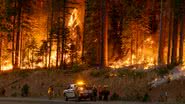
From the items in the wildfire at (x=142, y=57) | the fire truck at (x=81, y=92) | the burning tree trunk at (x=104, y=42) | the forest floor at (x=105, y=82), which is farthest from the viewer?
the wildfire at (x=142, y=57)

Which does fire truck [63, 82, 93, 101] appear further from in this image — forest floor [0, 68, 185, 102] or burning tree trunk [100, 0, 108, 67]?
burning tree trunk [100, 0, 108, 67]

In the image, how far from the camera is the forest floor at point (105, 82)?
152ft

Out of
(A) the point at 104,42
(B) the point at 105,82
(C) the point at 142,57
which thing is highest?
(A) the point at 104,42

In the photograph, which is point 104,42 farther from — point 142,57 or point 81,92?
point 81,92

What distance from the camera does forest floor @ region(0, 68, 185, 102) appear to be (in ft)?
152

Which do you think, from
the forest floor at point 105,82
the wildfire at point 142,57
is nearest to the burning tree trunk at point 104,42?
the forest floor at point 105,82

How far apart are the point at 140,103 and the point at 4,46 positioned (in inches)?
1896

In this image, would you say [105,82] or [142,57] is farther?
[142,57]

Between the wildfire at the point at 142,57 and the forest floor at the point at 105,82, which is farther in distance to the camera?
the wildfire at the point at 142,57

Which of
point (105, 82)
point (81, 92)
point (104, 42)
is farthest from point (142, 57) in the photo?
point (81, 92)

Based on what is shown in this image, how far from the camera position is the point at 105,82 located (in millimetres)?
54938

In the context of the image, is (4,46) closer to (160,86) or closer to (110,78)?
(110,78)

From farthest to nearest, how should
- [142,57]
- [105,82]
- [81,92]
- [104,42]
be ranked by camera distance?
[142,57] → [104,42] → [105,82] → [81,92]

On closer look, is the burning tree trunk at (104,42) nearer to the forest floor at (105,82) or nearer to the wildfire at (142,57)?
the forest floor at (105,82)
